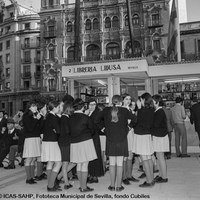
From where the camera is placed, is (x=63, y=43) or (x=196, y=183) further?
(x=63, y=43)

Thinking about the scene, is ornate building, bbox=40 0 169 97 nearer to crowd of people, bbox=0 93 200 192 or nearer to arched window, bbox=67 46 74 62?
arched window, bbox=67 46 74 62

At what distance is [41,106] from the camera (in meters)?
6.18

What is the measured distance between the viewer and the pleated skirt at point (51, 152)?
207 inches

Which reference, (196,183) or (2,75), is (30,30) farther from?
(196,183)

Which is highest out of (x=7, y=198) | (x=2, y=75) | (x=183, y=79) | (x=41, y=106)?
(x=2, y=75)

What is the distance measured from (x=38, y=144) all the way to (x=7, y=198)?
140 cm

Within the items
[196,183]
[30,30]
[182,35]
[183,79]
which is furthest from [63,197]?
[30,30]

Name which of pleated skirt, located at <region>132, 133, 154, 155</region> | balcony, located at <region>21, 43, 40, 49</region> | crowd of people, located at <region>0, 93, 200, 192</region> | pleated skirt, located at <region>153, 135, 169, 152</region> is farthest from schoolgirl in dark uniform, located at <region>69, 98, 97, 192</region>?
balcony, located at <region>21, 43, 40, 49</region>

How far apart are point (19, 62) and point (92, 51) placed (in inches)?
614

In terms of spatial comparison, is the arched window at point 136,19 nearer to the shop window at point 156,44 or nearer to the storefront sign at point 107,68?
the shop window at point 156,44

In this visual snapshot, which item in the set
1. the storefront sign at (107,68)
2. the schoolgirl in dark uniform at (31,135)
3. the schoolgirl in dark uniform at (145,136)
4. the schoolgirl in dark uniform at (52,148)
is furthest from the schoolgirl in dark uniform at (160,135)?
the storefront sign at (107,68)

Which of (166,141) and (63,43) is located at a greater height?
(63,43)

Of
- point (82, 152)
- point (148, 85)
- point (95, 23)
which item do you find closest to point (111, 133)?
point (82, 152)

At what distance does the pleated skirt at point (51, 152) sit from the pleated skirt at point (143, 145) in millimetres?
1544
